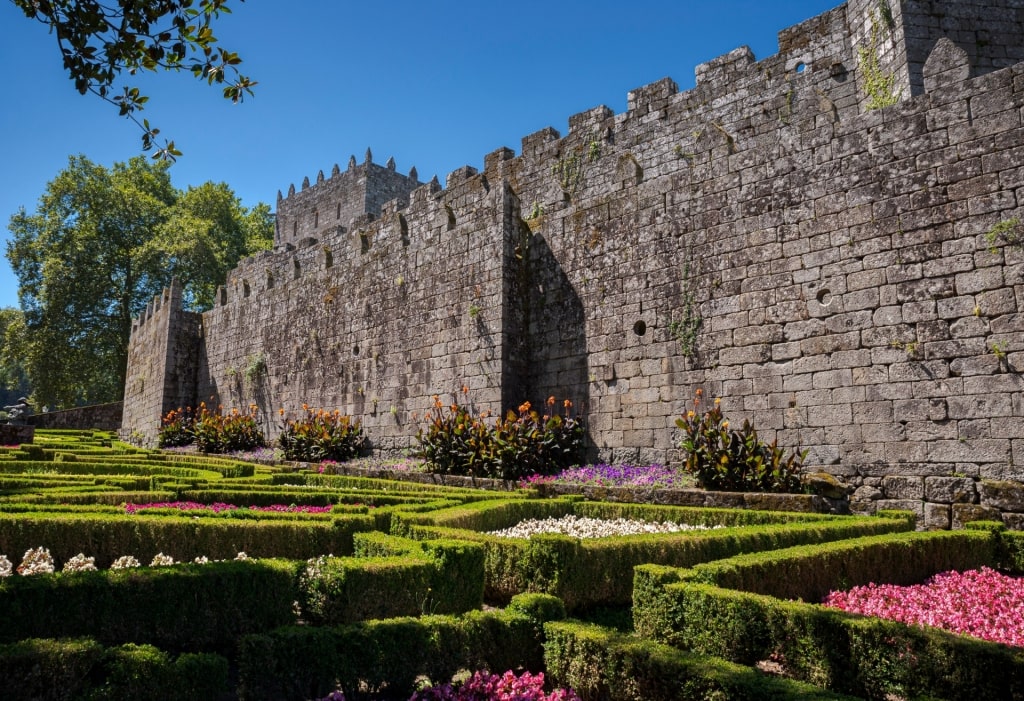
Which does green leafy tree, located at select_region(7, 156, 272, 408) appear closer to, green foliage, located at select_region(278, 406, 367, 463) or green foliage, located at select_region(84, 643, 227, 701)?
green foliage, located at select_region(278, 406, 367, 463)

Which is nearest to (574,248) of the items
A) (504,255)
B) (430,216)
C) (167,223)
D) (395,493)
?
(504,255)

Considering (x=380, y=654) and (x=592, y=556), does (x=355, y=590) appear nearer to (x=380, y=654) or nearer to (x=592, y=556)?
(x=380, y=654)

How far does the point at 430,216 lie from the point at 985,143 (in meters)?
9.29

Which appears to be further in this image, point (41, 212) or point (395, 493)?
point (41, 212)

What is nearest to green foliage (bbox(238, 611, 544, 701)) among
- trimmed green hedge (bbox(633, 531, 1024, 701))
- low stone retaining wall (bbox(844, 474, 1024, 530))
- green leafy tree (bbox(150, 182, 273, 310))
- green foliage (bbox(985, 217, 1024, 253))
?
trimmed green hedge (bbox(633, 531, 1024, 701))

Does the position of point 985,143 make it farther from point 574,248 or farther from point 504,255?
point 504,255

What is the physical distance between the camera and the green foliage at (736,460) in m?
7.89

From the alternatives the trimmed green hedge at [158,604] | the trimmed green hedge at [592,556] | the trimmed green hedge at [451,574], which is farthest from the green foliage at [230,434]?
the trimmed green hedge at [158,604]

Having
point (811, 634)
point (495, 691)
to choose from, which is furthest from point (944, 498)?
point (495, 691)

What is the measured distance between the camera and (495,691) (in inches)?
127

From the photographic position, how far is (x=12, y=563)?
4.47m

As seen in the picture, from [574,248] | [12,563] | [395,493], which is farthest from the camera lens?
[574,248]

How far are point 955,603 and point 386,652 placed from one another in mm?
3696

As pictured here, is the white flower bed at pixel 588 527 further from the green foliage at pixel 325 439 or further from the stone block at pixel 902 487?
the green foliage at pixel 325 439
